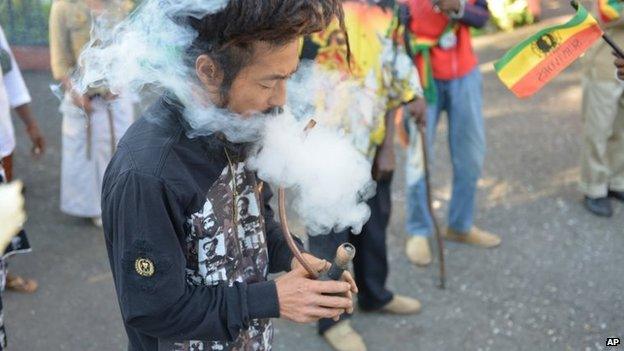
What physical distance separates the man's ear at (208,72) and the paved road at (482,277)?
2235 millimetres

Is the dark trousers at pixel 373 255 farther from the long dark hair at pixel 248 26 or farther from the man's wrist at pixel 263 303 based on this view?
the long dark hair at pixel 248 26

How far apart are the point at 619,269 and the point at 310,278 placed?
120 inches

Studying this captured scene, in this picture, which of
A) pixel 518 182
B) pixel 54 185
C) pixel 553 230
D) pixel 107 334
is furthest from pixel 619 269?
pixel 54 185

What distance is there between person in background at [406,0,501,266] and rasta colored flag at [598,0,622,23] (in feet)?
2.82

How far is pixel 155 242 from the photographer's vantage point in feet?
4.93

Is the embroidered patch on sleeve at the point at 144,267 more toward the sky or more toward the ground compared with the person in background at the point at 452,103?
more toward the sky

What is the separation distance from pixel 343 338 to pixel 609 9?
8.37 feet

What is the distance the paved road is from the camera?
3551 millimetres

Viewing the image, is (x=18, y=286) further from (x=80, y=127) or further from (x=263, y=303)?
(x=263, y=303)

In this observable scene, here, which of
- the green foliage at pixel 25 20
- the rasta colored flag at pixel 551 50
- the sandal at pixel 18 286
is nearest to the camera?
the rasta colored flag at pixel 551 50

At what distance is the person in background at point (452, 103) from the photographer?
3.69 m

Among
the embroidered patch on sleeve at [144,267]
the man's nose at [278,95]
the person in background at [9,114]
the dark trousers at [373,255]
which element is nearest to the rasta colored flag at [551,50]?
the man's nose at [278,95]

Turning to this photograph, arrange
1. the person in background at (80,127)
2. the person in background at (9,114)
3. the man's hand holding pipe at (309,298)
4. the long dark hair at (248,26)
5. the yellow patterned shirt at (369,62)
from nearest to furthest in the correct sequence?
the long dark hair at (248,26) → the man's hand holding pipe at (309,298) → the yellow patterned shirt at (369,62) → the person in background at (9,114) → the person in background at (80,127)

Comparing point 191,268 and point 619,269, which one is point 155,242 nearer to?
point 191,268
